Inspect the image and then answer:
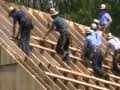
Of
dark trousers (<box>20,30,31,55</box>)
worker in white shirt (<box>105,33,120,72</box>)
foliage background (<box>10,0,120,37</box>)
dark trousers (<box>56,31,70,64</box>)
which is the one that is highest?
dark trousers (<box>20,30,31,55</box>)

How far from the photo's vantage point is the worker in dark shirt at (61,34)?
20625 mm

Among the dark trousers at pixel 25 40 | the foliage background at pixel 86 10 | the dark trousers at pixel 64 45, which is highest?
Answer: the dark trousers at pixel 25 40

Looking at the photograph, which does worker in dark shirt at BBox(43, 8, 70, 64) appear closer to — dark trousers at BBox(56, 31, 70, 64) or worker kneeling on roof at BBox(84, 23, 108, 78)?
dark trousers at BBox(56, 31, 70, 64)

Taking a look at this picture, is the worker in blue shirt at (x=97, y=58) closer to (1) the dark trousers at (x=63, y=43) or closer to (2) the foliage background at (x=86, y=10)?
(1) the dark trousers at (x=63, y=43)

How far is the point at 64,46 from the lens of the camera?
2084 centimetres

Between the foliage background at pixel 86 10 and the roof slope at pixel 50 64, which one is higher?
the roof slope at pixel 50 64

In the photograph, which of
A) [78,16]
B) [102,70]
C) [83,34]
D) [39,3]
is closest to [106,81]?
[102,70]

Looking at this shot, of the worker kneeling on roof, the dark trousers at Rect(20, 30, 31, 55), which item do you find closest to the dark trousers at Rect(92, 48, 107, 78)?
the worker kneeling on roof

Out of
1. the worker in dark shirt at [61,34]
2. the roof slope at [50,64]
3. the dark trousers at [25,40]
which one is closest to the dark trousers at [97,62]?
the roof slope at [50,64]

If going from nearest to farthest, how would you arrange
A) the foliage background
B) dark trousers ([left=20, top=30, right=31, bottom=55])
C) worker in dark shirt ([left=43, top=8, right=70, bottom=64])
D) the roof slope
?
1. the roof slope
2. dark trousers ([left=20, top=30, right=31, bottom=55])
3. worker in dark shirt ([left=43, top=8, right=70, bottom=64])
4. the foliage background

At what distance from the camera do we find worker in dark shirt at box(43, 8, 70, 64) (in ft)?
67.7

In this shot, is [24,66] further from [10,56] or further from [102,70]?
[102,70]

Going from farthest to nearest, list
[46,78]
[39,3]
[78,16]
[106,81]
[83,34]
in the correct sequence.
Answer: [78,16] < [39,3] < [83,34] < [106,81] < [46,78]

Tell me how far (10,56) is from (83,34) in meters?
6.30
